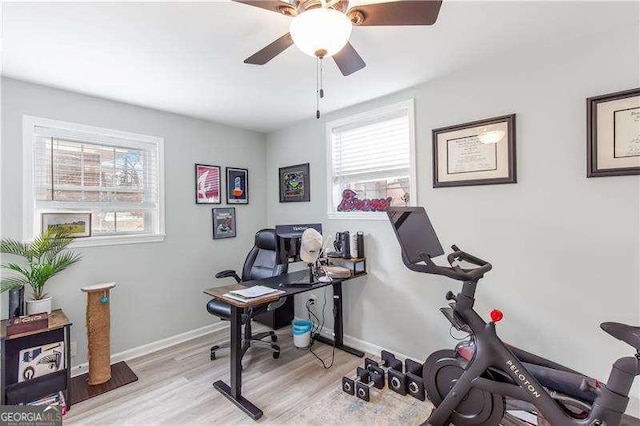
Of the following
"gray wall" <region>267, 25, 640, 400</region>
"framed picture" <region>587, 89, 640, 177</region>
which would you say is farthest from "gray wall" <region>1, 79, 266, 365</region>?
"framed picture" <region>587, 89, 640, 177</region>

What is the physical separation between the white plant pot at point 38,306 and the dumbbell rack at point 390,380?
2.29m

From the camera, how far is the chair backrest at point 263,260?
3127mm

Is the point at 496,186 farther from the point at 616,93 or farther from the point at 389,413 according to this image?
the point at 389,413

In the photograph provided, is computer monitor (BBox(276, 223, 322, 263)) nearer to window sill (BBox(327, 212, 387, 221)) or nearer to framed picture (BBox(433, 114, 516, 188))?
window sill (BBox(327, 212, 387, 221))

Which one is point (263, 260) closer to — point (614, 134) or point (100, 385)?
point (100, 385)

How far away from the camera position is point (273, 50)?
5.36 feet

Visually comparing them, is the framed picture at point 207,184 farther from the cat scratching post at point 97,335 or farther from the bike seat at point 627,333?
the bike seat at point 627,333

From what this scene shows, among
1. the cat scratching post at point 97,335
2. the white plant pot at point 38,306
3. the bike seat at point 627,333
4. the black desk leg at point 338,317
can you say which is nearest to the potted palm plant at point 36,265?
the white plant pot at point 38,306

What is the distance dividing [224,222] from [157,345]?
142 cm

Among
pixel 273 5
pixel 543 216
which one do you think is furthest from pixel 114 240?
pixel 543 216

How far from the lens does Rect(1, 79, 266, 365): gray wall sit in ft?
7.84

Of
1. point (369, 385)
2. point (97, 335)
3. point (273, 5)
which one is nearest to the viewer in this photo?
point (273, 5)

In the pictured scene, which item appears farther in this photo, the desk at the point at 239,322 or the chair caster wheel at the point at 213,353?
the chair caster wheel at the point at 213,353

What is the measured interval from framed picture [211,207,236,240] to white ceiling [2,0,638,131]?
4.24 feet
